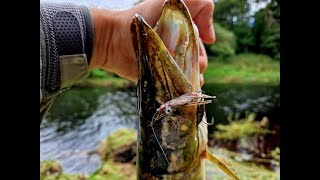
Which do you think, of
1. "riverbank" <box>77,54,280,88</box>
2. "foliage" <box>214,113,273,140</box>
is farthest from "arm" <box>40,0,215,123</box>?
"riverbank" <box>77,54,280,88</box>

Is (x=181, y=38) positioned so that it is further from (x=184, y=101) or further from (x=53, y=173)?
(x=53, y=173)

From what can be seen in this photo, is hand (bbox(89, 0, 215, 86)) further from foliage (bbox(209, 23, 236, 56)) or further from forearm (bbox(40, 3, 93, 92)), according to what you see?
foliage (bbox(209, 23, 236, 56))

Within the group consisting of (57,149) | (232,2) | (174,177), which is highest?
(232,2)

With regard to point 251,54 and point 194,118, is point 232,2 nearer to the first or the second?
point 251,54

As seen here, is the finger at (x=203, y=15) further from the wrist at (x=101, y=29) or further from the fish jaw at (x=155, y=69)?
the fish jaw at (x=155, y=69)

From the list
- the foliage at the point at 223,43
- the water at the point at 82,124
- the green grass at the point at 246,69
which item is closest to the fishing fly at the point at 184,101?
the water at the point at 82,124
